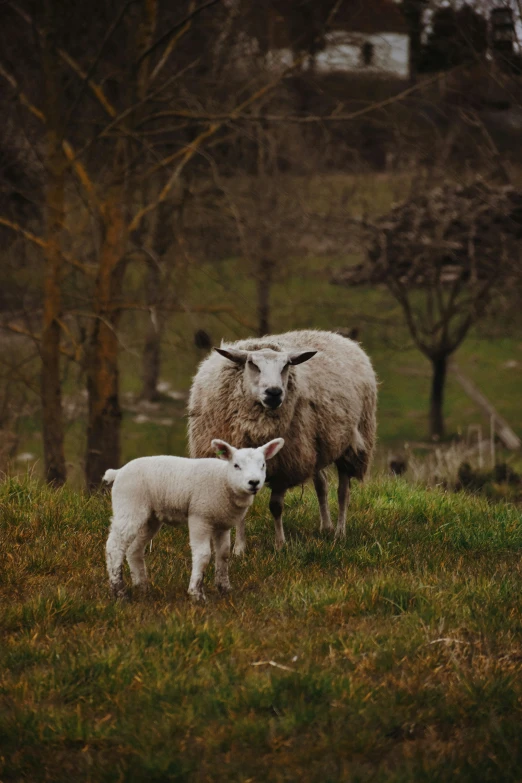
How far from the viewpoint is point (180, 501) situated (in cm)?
532

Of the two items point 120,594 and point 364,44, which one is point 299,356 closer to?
point 120,594

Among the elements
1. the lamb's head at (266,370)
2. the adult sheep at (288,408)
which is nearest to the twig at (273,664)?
the adult sheep at (288,408)

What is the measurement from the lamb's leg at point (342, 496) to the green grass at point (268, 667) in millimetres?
760

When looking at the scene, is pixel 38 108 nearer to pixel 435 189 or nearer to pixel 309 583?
pixel 309 583

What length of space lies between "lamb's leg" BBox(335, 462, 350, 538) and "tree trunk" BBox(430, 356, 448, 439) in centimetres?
1391

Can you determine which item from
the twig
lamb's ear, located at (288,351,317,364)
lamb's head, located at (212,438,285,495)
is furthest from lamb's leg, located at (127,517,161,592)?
lamb's ear, located at (288,351,317,364)

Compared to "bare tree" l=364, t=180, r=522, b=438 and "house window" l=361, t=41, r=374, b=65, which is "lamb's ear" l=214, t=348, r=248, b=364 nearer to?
"house window" l=361, t=41, r=374, b=65

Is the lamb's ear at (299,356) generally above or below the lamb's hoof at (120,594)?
above

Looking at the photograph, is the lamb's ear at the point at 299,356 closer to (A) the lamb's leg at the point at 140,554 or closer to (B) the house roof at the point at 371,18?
(A) the lamb's leg at the point at 140,554

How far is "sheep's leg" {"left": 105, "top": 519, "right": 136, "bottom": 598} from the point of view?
5.35 meters

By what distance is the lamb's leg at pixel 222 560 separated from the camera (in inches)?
216

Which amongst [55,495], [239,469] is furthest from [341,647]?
[55,495]

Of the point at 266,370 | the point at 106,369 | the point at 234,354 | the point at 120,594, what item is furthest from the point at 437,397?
the point at 120,594

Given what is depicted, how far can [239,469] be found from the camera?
5180mm
